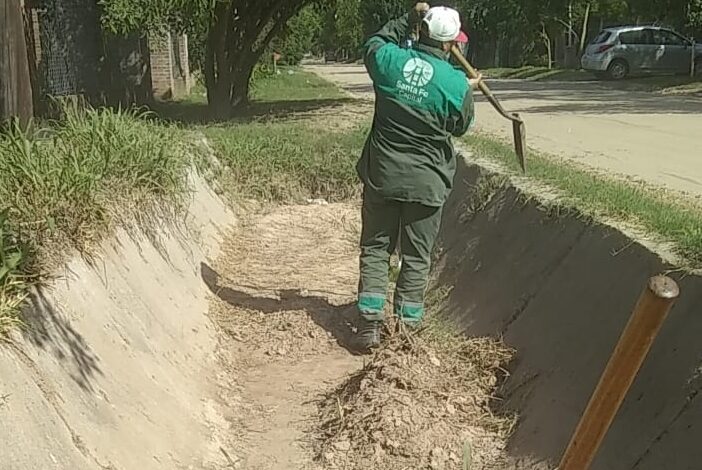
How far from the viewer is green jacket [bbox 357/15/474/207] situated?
6168 mm

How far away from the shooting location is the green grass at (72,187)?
4773mm

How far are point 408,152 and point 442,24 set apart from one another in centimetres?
84

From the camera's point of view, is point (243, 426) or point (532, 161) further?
Result: point (532, 161)

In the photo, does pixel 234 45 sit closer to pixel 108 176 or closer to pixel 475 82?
pixel 108 176

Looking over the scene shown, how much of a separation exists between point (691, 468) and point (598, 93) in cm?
2146

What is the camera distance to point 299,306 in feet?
24.5

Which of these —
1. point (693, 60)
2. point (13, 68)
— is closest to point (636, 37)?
point (693, 60)

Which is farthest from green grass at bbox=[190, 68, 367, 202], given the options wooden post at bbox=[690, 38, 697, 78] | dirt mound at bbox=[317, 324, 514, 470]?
wooden post at bbox=[690, 38, 697, 78]

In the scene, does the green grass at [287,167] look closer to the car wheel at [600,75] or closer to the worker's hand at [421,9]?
the worker's hand at [421,9]

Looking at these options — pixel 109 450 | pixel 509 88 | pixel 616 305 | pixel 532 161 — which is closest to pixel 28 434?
pixel 109 450

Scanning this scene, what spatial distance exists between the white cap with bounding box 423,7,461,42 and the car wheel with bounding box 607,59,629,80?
26.6 metres

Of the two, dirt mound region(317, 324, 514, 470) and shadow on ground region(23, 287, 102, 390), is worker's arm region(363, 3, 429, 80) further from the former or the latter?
shadow on ground region(23, 287, 102, 390)

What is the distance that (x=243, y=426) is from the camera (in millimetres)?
5609

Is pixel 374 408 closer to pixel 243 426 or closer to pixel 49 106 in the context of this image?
pixel 243 426
